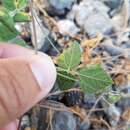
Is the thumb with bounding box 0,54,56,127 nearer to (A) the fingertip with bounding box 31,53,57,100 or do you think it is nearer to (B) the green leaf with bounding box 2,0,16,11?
(A) the fingertip with bounding box 31,53,57,100

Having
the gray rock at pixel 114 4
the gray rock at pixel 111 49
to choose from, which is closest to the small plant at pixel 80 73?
the gray rock at pixel 111 49

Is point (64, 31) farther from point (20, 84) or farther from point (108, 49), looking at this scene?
point (20, 84)

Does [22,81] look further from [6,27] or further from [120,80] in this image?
[120,80]

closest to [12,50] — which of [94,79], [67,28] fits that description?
[94,79]

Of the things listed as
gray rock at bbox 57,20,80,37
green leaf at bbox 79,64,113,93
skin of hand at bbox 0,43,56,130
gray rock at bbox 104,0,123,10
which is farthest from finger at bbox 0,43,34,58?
gray rock at bbox 104,0,123,10

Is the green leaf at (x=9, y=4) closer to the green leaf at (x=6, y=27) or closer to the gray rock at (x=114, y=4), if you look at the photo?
the green leaf at (x=6, y=27)

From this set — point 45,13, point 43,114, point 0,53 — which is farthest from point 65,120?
point 45,13

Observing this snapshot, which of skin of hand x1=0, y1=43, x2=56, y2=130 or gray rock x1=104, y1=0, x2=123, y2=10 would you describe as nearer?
skin of hand x1=0, y1=43, x2=56, y2=130

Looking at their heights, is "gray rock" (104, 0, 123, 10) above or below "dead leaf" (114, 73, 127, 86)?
above
